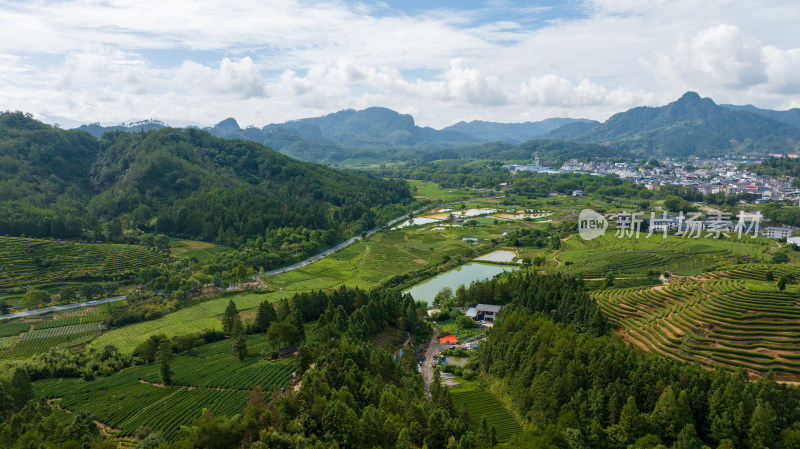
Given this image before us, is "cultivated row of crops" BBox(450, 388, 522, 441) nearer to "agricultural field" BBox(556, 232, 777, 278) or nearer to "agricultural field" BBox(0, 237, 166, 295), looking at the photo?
"agricultural field" BBox(556, 232, 777, 278)

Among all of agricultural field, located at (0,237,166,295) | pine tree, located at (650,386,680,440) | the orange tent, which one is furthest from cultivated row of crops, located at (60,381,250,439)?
agricultural field, located at (0,237,166,295)

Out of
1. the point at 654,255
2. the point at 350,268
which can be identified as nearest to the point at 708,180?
the point at 654,255

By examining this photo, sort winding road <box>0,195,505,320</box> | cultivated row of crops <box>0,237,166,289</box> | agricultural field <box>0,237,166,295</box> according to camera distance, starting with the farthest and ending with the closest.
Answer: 1. cultivated row of crops <box>0,237,166,289</box>
2. agricultural field <box>0,237,166,295</box>
3. winding road <box>0,195,505,320</box>

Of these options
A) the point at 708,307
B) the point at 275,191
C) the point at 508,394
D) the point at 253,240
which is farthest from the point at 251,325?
the point at 275,191

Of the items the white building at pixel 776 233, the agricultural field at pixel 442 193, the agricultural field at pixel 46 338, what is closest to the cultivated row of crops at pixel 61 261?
the agricultural field at pixel 46 338

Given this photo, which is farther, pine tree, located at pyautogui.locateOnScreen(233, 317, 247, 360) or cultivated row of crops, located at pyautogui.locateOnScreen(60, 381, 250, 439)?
pine tree, located at pyautogui.locateOnScreen(233, 317, 247, 360)

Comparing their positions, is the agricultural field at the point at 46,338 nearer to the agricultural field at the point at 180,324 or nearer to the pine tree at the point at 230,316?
the agricultural field at the point at 180,324

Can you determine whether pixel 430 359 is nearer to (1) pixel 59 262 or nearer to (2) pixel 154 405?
(2) pixel 154 405

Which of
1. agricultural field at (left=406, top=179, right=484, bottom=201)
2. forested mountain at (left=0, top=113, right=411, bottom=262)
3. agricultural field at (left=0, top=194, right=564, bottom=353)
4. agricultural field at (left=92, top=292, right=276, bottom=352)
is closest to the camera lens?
agricultural field at (left=92, top=292, right=276, bottom=352)
